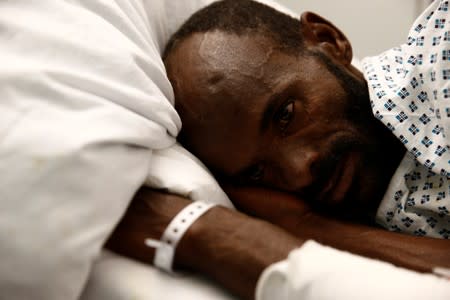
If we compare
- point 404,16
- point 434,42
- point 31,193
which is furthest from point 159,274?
point 404,16

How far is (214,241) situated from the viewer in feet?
2.33

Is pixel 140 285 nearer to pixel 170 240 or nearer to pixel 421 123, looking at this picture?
pixel 170 240

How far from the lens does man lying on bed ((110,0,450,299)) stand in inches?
34.1

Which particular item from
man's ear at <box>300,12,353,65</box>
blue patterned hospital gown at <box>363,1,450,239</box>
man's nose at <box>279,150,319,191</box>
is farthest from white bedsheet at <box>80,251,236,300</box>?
man's ear at <box>300,12,353,65</box>

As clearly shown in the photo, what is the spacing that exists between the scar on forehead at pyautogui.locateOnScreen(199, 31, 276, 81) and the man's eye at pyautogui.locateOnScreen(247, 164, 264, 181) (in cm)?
17

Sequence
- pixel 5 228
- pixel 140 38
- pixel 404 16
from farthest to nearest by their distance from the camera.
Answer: pixel 404 16, pixel 140 38, pixel 5 228

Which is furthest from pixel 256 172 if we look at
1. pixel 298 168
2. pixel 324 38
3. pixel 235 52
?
pixel 324 38

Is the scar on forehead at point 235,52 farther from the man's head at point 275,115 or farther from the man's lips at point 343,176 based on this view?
the man's lips at point 343,176

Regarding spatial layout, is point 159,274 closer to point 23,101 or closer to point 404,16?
point 23,101

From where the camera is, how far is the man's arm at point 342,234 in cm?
82

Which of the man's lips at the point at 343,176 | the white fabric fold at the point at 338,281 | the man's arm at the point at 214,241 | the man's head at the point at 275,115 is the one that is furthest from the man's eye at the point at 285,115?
the white fabric fold at the point at 338,281

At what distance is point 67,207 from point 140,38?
373 mm

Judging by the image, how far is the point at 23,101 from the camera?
2.33 ft

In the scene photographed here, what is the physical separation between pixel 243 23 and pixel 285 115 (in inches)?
8.1
